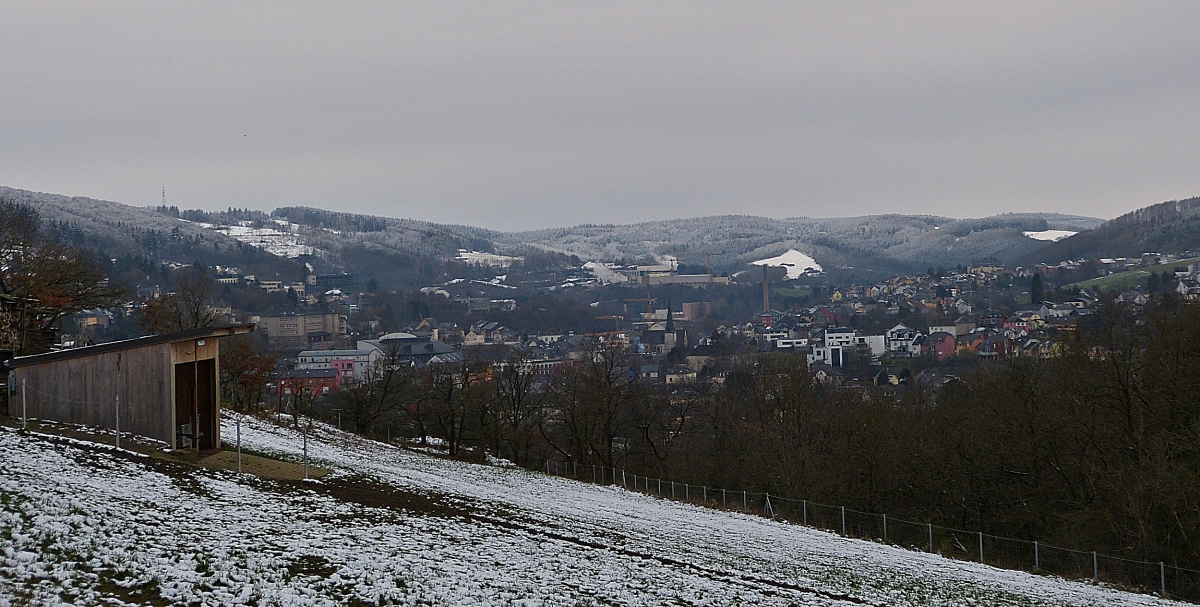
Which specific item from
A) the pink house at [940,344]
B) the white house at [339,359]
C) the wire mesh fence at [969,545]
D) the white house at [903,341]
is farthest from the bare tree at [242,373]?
the white house at [903,341]

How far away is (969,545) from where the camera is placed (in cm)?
3189

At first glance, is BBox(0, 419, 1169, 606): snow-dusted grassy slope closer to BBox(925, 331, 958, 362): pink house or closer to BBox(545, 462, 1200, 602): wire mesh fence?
BBox(545, 462, 1200, 602): wire mesh fence

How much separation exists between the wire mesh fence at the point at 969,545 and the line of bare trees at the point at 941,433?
1.38m

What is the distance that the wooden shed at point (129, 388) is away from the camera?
23.8m

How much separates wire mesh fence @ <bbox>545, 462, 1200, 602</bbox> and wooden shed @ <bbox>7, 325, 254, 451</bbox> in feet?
58.0

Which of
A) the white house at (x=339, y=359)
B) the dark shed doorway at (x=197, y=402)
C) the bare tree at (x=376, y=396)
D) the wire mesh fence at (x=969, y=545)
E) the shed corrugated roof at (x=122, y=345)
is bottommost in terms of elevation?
the white house at (x=339, y=359)

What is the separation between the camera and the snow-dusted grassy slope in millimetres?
13211

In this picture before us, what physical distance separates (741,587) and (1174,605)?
11074mm

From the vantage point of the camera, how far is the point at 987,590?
2075cm

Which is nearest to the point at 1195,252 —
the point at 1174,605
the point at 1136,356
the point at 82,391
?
the point at 1136,356

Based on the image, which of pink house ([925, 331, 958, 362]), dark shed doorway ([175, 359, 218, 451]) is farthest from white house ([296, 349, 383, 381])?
dark shed doorway ([175, 359, 218, 451])

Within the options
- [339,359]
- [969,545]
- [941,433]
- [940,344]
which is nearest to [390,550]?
[969,545]

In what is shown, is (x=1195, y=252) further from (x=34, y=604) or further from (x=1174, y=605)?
(x=34, y=604)

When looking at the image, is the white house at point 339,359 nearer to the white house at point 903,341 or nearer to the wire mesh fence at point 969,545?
the white house at point 903,341
